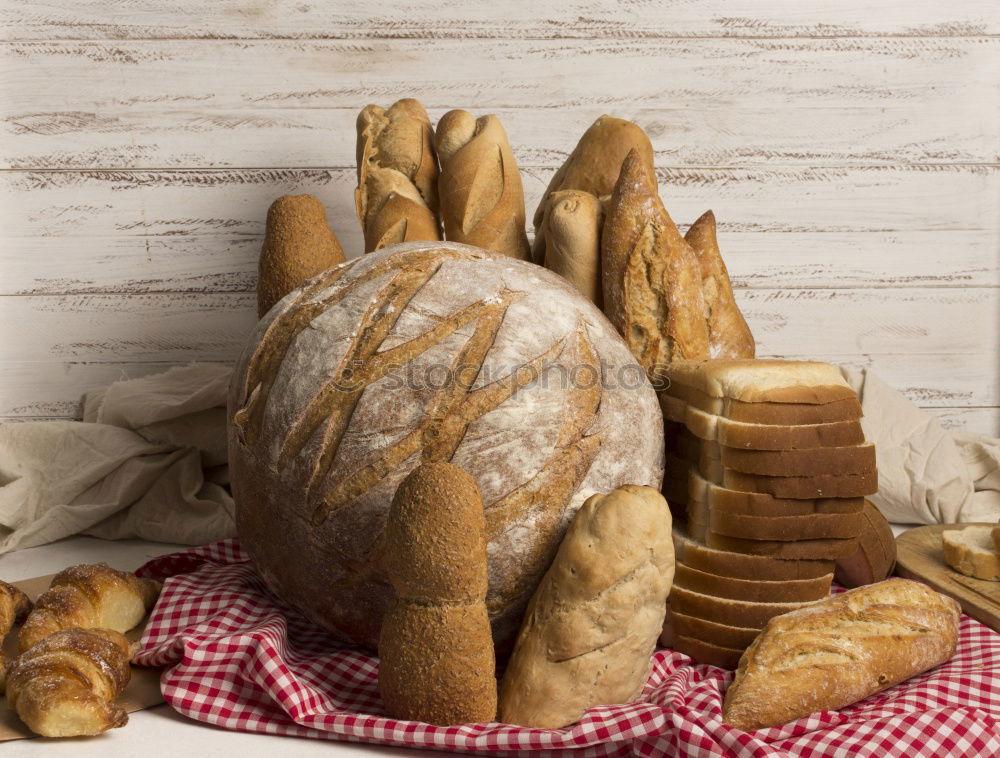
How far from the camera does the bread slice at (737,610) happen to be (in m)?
1.79

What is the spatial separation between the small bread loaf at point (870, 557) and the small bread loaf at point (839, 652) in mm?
245

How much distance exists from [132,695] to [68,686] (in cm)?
19

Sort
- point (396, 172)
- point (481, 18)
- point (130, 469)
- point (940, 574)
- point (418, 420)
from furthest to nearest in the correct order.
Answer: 1. point (481, 18)
2. point (130, 469)
3. point (396, 172)
4. point (940, 574)
5. point (418, 420)

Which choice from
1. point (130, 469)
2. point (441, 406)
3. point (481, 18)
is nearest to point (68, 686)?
point (441, 406)

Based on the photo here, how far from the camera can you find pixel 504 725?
1514mm

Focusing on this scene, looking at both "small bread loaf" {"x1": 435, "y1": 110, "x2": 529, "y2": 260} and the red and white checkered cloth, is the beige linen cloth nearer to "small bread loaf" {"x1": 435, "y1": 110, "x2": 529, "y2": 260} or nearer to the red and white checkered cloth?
the red and white checkered cloth

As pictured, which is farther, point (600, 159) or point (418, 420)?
point (600, 159)

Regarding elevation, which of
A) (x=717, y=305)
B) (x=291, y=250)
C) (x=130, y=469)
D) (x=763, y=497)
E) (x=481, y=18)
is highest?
(x=481, y=18)

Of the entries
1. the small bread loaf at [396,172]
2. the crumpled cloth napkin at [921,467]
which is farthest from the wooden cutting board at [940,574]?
the small bread loaf at [396,172]

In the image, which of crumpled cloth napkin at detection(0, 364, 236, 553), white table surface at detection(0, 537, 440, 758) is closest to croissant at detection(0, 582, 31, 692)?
white table surface at detection(0, 537, 440, 758)

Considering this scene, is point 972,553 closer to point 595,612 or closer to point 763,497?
point 763,497

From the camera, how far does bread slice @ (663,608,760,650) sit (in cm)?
180

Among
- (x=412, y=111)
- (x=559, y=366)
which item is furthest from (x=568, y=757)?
(x=412, y=111)

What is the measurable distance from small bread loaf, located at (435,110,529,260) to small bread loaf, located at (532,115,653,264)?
0.22 feet
